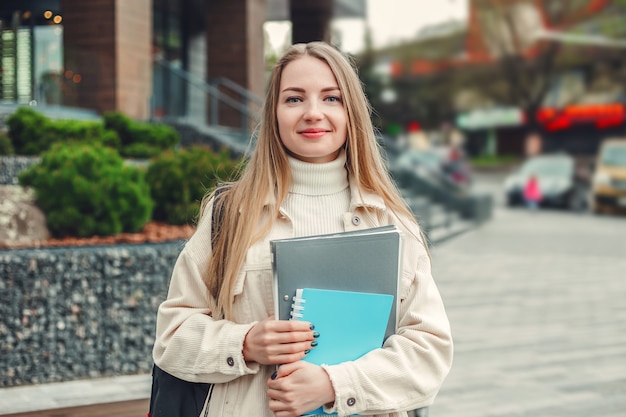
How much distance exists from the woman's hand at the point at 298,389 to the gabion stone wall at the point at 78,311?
3652 millimetres

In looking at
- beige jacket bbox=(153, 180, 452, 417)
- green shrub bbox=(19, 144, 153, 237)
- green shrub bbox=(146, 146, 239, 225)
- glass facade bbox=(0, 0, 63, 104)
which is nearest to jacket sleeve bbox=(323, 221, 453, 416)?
beige jacket bbox=(153, 180, 452, 417)

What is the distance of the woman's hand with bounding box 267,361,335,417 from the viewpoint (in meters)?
1.88

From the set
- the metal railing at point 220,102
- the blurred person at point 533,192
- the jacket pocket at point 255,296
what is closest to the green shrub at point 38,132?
the metal railing at point 220,102

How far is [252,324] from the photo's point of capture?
1.99 m

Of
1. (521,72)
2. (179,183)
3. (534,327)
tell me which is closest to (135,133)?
(179,183)

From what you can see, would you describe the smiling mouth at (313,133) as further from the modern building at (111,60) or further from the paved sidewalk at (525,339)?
the modern building at (111,60)

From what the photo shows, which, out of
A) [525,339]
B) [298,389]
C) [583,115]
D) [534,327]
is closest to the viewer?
[298,389]

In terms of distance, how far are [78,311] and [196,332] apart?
3.76m

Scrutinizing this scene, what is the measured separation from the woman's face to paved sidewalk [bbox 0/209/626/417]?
3420 millimetres

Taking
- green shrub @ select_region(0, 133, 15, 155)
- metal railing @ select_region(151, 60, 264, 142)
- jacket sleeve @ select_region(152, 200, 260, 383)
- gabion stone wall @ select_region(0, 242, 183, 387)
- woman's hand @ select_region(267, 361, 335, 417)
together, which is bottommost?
gabion stone wall @ select_region(0, 242, 183, 387)

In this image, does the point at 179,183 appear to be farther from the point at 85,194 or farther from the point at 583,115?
the point at 583,115

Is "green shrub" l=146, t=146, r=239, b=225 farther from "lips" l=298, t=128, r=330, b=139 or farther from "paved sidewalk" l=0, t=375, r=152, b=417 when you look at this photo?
"lips" l=298, t=128, r=330, b=139

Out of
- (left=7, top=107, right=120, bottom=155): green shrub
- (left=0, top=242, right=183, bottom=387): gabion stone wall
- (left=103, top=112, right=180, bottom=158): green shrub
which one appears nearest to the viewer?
(left=0, top=242, right=183, bottom=387): gabion stone wall

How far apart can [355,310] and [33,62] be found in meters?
12.1
